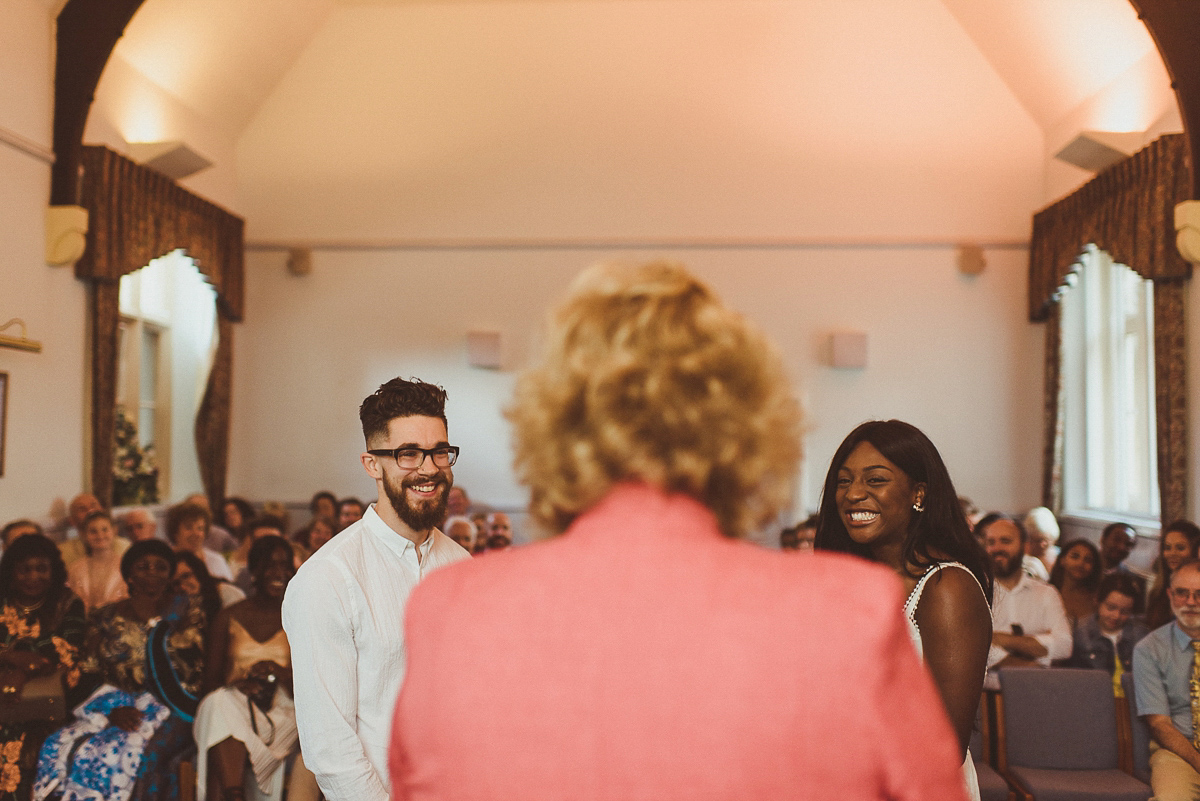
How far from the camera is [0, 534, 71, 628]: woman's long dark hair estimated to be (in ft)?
13.9

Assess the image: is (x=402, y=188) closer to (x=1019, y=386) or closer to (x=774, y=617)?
(x=1019, y=386)

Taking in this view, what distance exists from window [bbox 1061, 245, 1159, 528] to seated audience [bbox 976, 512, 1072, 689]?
2.58 m

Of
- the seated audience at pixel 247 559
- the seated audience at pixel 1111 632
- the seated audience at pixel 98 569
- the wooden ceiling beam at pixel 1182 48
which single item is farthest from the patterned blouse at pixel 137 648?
the wooden ceiling beam at pixel 1182 48

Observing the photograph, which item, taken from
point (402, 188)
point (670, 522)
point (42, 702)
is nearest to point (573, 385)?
point (670, 522)

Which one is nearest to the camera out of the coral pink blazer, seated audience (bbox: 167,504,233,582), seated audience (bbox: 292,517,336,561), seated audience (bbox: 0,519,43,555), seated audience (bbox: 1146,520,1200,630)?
the coral pink blazer

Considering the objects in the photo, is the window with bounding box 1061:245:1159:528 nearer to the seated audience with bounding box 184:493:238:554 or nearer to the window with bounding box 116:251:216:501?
the seated audience with bounding box 184:493:238:554

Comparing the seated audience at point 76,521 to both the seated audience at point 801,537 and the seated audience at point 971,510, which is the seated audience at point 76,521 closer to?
the seated audience at point 801,537

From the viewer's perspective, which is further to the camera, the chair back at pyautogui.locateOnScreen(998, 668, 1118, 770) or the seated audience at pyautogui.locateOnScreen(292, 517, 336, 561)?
the seated audience at pyautogui.locateOnScreen(292, 517, 336, 561)

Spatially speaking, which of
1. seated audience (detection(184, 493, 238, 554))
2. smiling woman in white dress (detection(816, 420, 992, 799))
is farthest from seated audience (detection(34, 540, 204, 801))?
smiling woman in white dress (detection(816, 420, 992, 799))

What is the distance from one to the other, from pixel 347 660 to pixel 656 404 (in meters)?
1.23

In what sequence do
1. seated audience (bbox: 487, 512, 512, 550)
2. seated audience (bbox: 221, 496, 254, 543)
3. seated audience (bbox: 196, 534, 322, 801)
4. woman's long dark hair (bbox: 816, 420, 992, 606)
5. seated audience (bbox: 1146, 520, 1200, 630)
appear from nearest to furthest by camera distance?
woman's long dark hair (bbox: 816, 420, 992, 606) → seated audience (bbox: 196, 534, 322, 801) → seated audience (bbox: 1146, 520, 1200, 630) → seated audience (bbox: 487, 512, 512, 550) → seated audience (bbox: 221, 496, 254, 543)

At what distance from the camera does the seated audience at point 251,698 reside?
3.85 m

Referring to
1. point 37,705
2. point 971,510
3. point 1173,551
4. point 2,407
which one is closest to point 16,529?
point 2,407

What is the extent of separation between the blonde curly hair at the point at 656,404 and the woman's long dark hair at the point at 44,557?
3948 millimetres
